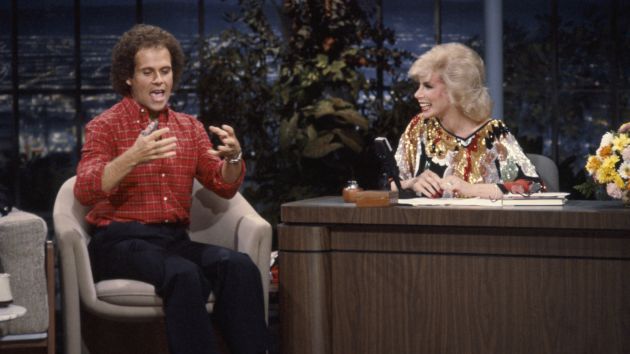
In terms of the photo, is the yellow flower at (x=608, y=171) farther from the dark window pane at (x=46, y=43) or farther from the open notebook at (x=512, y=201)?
the dark window pane at (x=46, y=43)

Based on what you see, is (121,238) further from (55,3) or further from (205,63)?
(55,3)

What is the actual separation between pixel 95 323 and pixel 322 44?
3.02 m

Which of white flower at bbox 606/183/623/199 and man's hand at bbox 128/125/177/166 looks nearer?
white flower at bbox 606/183/623/199

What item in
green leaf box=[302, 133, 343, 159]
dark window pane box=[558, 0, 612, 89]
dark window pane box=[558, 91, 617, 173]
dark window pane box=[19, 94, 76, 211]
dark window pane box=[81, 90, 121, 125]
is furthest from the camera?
dark window pane box=[19, 94, 76, 211]

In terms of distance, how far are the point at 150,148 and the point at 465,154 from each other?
1443 mm

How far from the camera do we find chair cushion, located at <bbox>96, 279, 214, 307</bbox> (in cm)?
370

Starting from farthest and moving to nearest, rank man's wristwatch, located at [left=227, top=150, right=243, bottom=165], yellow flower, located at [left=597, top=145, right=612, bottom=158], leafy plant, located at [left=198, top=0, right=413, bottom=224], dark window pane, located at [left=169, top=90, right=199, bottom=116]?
dark window pane, located at [left=169, top=90, right=199, bottom=116] → leafy plant, located at [left=198, top=0, right=413, bottom=224] → man's wristwatch, located at [left=227, top=150, right=243, bottom=165] → yellow flower, located at [left=597, top=145, right=612, bottom=158]

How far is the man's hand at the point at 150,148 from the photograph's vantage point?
362cm

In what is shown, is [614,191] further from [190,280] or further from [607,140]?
[190,280]

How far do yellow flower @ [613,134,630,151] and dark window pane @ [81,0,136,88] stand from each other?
562 centimetres

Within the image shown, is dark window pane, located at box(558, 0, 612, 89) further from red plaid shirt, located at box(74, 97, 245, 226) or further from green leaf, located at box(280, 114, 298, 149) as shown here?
red plaid shirt, located at box(74, 97, 245, 226)

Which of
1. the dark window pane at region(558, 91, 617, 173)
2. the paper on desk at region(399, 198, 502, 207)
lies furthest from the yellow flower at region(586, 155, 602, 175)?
the dark window pane at region(558, 91, 617, 173)

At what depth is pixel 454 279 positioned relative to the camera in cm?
349

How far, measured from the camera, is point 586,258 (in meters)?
3.36
